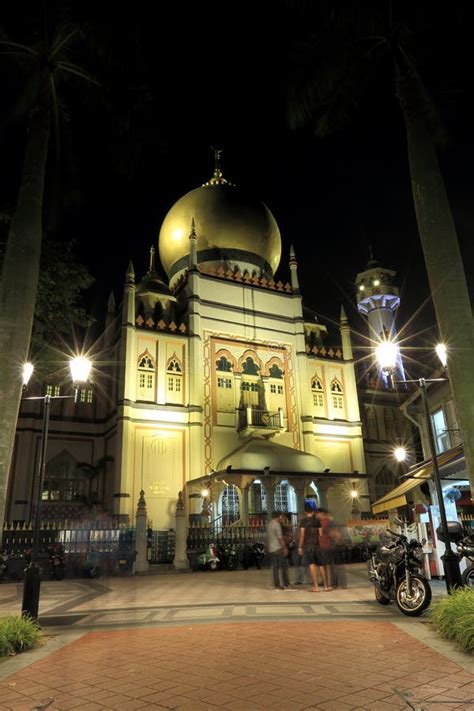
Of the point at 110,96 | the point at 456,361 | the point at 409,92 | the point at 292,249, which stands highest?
the point at 292,249

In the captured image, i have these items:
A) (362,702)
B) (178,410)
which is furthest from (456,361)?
(178,410)

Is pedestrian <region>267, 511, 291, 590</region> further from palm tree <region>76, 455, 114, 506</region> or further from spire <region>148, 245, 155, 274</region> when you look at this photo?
spire <region>148, 245, 155, 274</region>

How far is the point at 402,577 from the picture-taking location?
28.0ft

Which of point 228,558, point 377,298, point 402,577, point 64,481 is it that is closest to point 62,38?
point 402,577

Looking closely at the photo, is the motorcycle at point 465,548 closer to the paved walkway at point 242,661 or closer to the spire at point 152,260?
the paved walkway at point 242,661

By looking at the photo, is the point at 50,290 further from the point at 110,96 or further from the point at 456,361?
the point at 456,361

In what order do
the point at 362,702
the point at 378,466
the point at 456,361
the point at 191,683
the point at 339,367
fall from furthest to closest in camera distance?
the point at 378,466
the point at 339,367
the point at 456,361
the point at 191,683
the point at 362,702

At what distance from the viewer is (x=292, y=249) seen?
119 ft

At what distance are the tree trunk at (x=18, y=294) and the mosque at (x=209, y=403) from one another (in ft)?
55.9

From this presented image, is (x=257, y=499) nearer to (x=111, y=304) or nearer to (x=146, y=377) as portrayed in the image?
(x=146, y=377)

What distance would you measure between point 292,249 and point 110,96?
25.9 metres

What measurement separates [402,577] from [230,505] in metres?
20.3

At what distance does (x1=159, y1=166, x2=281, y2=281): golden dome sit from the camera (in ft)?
117

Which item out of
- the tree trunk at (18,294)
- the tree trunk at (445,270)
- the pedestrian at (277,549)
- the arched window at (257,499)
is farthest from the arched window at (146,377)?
the tree trunk at (445,270)
